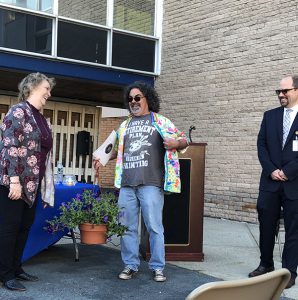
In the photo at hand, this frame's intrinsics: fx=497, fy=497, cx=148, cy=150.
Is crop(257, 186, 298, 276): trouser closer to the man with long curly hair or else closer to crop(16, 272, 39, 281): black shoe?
the man with long curly hair

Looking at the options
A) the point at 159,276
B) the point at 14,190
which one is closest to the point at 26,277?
the point at 14,190

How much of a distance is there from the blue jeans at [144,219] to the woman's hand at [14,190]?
1.06m

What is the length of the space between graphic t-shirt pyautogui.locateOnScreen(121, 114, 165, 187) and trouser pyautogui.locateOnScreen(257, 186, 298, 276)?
1.01m

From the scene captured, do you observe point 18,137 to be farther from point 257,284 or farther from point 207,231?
point 207,231

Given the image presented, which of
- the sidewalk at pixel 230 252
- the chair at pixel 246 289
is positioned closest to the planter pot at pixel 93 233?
the sidewalk at pixel 230 252

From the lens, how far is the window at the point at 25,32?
31.3 ft

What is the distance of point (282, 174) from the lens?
4441mm

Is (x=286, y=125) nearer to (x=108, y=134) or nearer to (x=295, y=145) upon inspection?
(x=295, y=145)

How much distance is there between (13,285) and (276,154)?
2584 mm

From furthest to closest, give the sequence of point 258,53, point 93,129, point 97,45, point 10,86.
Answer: point 93,129 → point 10,86 → point 97,45 → point 258,53

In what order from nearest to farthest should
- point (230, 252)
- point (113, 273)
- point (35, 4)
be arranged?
1. point (113, 273)
2. point (230, 252)
3. point (35, 4)

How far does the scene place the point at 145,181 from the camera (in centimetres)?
445

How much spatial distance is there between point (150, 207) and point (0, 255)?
4.41ft

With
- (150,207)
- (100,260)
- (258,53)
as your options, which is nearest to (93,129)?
(258,53)
